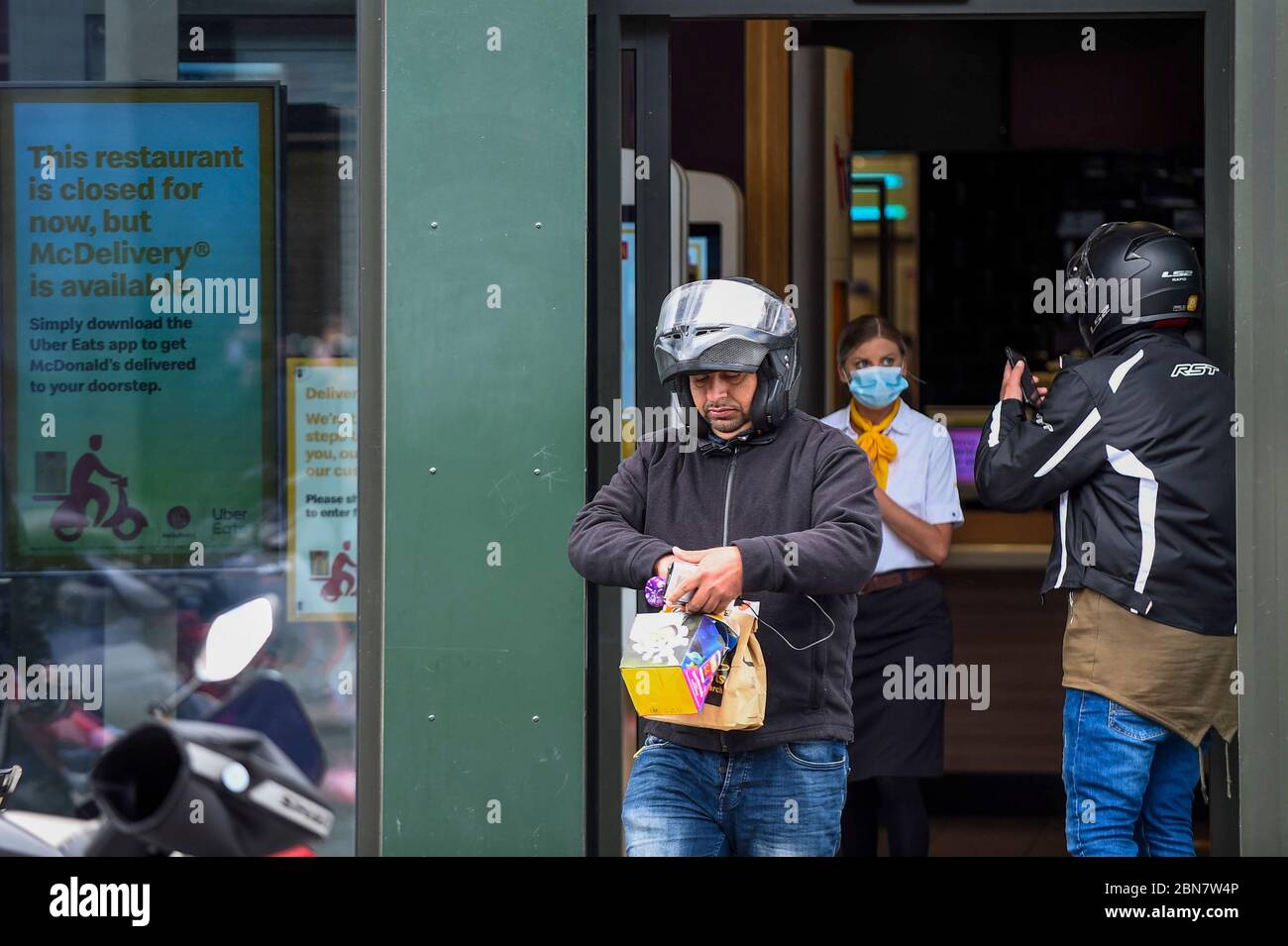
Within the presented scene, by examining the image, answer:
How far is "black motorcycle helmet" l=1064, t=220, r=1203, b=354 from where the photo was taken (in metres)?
4.17

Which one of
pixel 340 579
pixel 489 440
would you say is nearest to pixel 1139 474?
pixel 489 440

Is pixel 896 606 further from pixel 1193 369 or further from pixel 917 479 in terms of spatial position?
pixel 1193 369

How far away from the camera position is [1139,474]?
13.2 ft

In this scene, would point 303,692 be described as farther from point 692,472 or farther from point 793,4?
point 793,4

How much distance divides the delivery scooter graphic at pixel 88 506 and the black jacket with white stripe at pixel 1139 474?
7.56ft

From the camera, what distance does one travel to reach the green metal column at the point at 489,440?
168 inches

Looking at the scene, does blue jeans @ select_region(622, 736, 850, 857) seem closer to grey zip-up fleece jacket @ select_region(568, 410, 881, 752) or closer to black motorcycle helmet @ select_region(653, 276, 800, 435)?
grey zip-up fleece jacket @ select_region(568, 410, 881, 752)

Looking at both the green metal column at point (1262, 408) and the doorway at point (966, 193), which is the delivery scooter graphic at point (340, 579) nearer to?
the doorway at point (966, 193)

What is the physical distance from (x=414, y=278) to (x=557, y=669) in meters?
1.07

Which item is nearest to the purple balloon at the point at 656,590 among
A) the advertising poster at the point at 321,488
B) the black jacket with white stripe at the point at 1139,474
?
the black jacket with white stripe at the point at 1139,474

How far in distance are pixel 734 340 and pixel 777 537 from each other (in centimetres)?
43

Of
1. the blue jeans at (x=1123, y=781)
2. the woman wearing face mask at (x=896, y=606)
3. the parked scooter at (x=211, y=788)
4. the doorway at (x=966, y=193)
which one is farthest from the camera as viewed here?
the doorway at (x=966, y=193)

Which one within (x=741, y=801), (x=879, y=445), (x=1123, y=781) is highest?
(x=879, y=445)
